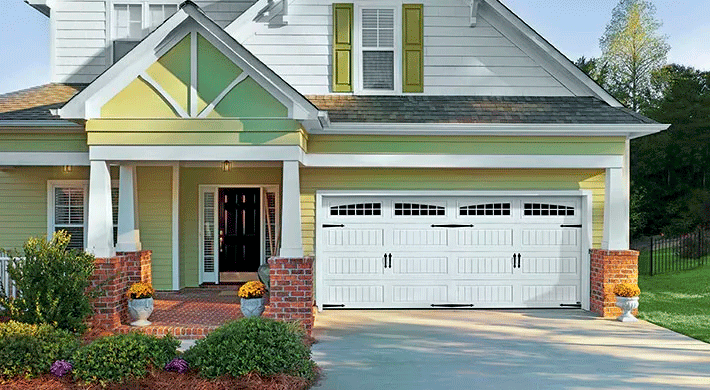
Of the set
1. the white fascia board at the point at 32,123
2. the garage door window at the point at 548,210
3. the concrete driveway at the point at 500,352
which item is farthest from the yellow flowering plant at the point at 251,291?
the garage door window at the point at 548,210

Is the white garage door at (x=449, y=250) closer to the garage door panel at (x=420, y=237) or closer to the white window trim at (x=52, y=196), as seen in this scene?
the garage door panel at (x=420, y=237)

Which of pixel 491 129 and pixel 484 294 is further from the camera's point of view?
pixel 484 294

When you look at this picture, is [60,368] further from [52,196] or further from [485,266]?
[485,266]

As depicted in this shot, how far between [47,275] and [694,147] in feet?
111

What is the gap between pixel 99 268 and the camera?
32.1 feet

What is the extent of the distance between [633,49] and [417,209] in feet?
91.1

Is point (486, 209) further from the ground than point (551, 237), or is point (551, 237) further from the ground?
point (486, 209)

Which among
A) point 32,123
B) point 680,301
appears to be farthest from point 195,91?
point 680,301

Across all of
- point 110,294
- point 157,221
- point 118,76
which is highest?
point 118,76

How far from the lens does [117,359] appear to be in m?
6.76

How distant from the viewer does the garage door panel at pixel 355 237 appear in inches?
485

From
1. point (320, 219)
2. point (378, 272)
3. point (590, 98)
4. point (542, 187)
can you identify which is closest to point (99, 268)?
point (320, 219)

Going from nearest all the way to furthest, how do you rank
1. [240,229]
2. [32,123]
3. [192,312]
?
[192,312] → [32,123] → [240,229]

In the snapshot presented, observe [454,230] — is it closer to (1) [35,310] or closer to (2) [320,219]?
(2) [320,219]
